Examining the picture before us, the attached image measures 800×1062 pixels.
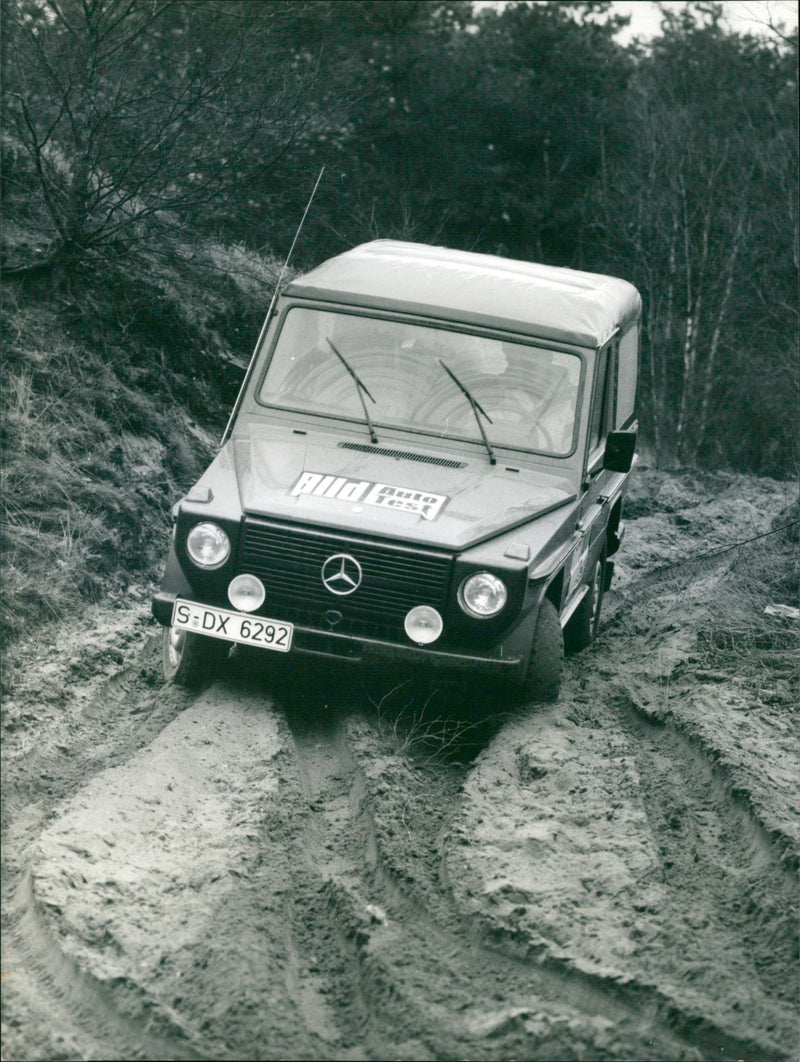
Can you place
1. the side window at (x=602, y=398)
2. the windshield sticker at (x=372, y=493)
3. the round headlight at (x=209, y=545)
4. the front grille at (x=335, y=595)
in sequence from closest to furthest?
the front grille at (x=335, y=595) → the round headlight at (x=209, y=545) → the windshield sticker at (x=372, y=493) → the side window at (x=602, y=398)

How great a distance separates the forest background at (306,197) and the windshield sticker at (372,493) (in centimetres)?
178

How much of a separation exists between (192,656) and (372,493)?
3.89ft

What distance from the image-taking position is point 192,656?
20.4 feet

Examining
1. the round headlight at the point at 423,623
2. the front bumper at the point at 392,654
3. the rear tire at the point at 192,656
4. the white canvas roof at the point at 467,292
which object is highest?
the white canvas roof at the point at 467,292

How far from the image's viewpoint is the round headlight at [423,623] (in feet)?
18.9

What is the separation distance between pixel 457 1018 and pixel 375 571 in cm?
243

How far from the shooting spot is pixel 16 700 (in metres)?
5.93

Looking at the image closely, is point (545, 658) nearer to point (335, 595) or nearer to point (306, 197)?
point (335, 595)

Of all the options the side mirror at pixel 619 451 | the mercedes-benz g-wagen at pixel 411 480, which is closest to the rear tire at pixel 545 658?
the mercedes-benz g-wagen at pixel 411 480

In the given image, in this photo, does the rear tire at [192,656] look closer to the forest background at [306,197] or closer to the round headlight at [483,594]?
the forest background at [306,197]

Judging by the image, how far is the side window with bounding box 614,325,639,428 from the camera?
814 centimetres

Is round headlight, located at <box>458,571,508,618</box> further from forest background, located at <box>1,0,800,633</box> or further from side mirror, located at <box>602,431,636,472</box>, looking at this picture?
forest background, located at <box>1,0,800,633</box>

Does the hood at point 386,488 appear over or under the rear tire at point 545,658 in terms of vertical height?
over

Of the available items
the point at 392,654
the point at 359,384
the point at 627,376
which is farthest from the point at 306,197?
the point at 392,654
